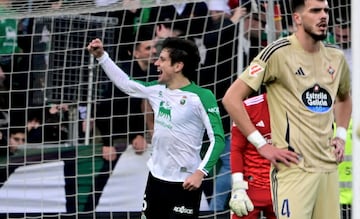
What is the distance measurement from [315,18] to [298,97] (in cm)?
42

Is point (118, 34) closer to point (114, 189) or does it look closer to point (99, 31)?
point (99, 31)

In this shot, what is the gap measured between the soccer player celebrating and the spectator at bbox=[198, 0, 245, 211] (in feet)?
8.22

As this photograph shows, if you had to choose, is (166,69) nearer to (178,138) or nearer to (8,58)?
(178,138)

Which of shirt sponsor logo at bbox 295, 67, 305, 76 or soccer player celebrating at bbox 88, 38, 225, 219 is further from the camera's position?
soccer player celebrating at bbox 88, 38, 225, 219

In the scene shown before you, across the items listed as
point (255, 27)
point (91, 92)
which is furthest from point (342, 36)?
point (91, 92)

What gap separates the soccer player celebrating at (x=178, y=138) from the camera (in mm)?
5660

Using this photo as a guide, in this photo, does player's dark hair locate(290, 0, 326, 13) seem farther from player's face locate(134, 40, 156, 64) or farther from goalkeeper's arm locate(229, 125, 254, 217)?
player's face locate(134, 40, 156, 64)

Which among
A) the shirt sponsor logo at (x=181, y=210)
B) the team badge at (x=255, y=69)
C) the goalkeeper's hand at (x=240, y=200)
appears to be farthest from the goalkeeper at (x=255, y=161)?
the team badge at (x=255, y=69)

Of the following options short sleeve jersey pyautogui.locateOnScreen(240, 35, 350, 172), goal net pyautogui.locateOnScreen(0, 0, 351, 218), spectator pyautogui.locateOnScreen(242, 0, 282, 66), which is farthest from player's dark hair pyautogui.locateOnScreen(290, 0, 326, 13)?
goal net pyautogui.locateOnScreen(0, 0, 351, 218)

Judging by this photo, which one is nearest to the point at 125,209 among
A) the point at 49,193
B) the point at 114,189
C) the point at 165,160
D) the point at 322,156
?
the point at 114,189

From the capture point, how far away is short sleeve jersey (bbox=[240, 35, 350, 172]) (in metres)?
4.41

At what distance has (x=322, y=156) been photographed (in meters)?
4.45

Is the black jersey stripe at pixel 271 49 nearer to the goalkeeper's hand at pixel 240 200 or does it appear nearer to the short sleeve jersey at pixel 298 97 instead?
the short sleeve jersey at pixel 298 97

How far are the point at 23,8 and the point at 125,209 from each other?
2194 mm
